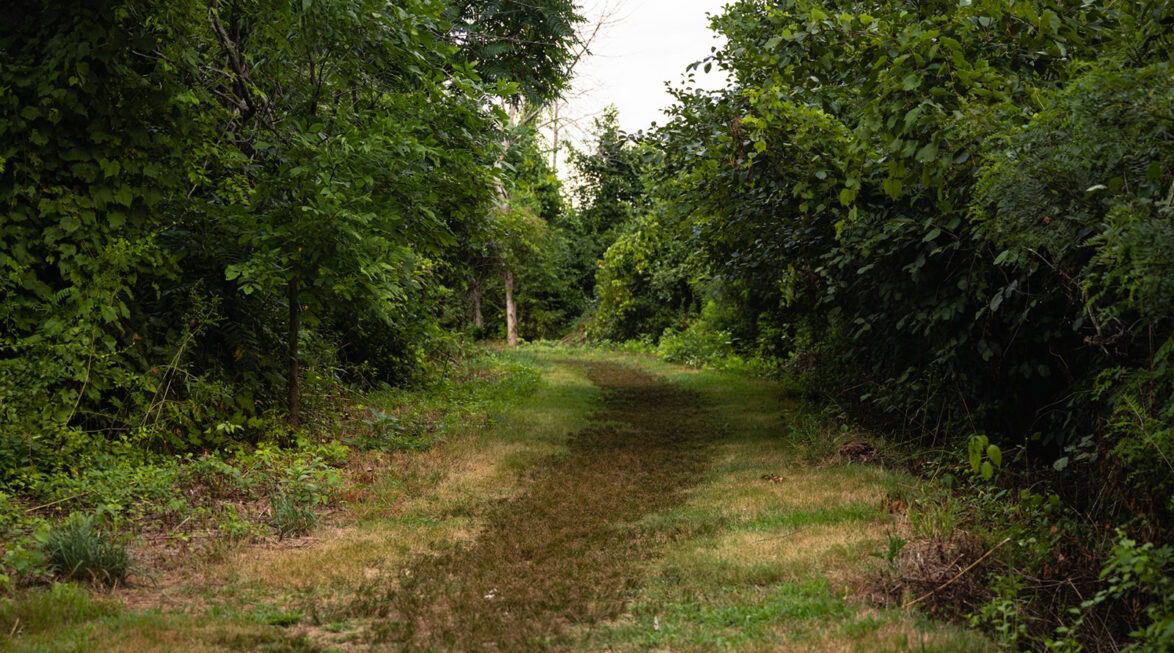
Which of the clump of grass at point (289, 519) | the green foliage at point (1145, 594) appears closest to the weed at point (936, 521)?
the green foliage at point (1145, 594)

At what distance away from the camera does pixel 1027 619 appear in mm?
4523

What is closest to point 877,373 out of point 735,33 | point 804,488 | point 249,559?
point 804,488

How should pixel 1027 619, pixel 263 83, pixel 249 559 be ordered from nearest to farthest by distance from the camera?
1. pixel 1027 619
2. pixel 249 559
3. pixel 263 83

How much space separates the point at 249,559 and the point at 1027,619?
16.1 ft

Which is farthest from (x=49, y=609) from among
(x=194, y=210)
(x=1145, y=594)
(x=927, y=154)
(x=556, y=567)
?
(x=927, y=154)

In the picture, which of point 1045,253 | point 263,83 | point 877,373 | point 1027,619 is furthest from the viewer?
point 877,373

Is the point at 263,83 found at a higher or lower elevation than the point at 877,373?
higher

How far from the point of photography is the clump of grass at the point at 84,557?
516cm

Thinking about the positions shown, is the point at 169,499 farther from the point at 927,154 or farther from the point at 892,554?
the point at 927,154

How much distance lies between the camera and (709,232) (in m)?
12.5

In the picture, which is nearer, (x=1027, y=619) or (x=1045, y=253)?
(x=1027, y=619)

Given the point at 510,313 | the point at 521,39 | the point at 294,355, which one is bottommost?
the point at 294,355

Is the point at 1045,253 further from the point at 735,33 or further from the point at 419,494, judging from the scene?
the point at 735,33

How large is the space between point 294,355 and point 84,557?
15.2 ft
